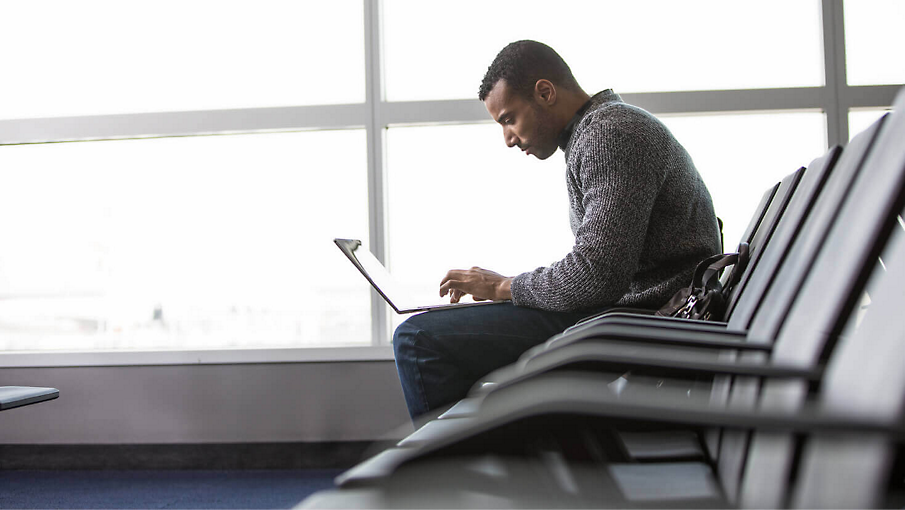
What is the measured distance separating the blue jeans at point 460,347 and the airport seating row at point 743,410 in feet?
1.49

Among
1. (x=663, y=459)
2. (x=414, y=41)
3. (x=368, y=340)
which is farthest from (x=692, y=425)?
(x=414, y=41)

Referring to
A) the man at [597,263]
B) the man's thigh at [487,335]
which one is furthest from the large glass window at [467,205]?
the man's thigh at [487,335]

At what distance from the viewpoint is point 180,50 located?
256 centimetres

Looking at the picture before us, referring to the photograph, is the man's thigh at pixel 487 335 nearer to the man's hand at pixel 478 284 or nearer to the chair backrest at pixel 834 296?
the man's hand at pixel 478 284

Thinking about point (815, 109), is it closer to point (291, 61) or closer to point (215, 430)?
point (291, 61)

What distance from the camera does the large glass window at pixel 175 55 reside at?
2.52m

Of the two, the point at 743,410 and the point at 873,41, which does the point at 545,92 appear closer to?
the point at 743,410

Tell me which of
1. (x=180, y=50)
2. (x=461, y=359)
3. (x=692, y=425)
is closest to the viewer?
(x=692, y=425)

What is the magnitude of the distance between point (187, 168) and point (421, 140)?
38.7 inches

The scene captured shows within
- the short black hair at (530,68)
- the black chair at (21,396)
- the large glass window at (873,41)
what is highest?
the large glass window at (873,41)

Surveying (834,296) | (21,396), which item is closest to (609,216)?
(834,296)

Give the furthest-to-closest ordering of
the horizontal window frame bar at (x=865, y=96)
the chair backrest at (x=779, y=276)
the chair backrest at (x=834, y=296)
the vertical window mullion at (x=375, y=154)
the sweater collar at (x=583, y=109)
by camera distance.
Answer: the vertical window mullion at (x=375, y=154), the horizontal window frame bar at (x=865, y=96), the sweater collar at (x=583, y=109), the chair backrest at (x=779, y=276), the chair backrest at (x=834, y=296)

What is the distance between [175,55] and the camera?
8.41 feet

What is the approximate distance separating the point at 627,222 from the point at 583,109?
1.55 feet
